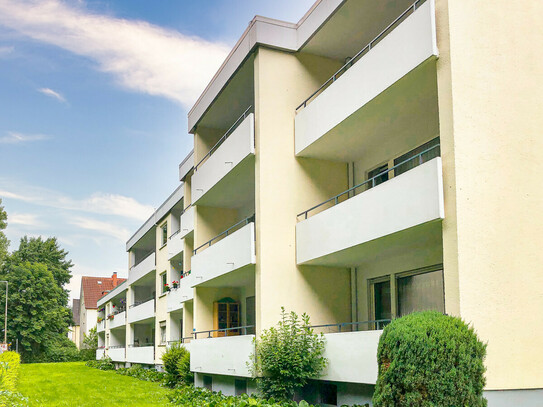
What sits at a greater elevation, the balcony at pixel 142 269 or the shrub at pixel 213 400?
the balcony at pixel 142 269

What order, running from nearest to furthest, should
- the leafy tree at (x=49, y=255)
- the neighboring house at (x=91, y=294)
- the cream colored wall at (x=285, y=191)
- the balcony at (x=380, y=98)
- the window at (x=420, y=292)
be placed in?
the balcony at (x=380, y=98), the window at (x=420, y=292), the cream colored wall at (x=285, y=191), the leafy tree at (x=49, y=255), the neighboring house at (x=91, y=294)

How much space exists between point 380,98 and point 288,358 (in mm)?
6341

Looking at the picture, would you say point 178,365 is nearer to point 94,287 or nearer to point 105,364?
point 105,364

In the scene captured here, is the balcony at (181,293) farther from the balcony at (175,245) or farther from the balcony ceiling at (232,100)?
the balcony ceiling at (232,100)

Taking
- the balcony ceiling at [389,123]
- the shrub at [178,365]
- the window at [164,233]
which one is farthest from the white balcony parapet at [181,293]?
the balcony ceiling at [389,123]

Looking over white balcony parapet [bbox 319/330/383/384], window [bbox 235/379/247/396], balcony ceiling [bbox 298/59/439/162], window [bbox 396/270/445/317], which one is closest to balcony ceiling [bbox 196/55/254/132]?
balcony ceiling [bbox 298/59/439/162]

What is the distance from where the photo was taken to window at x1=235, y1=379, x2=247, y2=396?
19.6 metres

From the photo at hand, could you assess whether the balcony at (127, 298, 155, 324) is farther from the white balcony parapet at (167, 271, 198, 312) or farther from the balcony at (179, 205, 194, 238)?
the balcony at (179, 205, 194, 238)

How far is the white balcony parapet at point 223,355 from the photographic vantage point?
59.4 ft

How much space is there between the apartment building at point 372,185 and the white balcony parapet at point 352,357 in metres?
0.04

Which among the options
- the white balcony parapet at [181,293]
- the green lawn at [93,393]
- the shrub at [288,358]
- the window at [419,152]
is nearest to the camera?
the window at [419,152]

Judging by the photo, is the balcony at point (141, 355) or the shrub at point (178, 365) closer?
the shrub at point (178, 365)

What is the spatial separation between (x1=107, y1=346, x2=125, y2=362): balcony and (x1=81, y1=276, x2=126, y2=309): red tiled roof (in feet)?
105

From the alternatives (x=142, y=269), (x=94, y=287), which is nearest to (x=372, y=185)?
(x=142, y=269)
